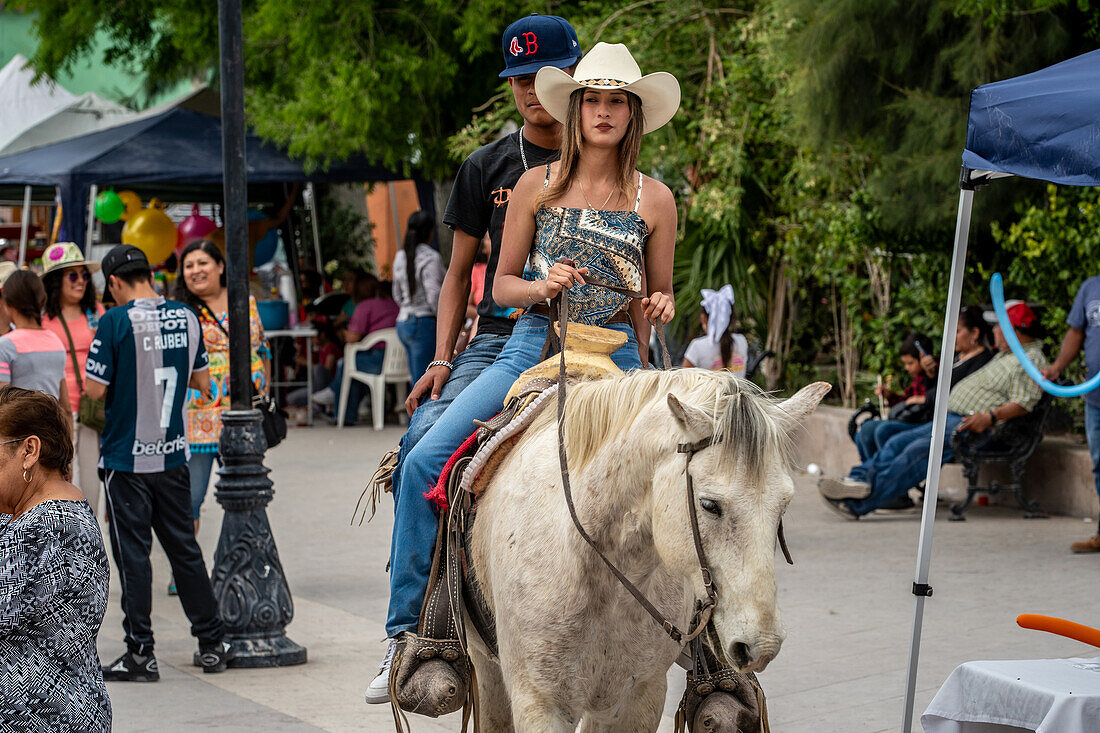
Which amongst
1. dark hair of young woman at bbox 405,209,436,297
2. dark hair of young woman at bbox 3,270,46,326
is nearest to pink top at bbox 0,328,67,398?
dark hair of young woman at bbox 3,270,46,326

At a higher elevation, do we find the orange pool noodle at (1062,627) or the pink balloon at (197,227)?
the pink balloon at (197,227)

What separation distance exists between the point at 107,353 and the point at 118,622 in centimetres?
203

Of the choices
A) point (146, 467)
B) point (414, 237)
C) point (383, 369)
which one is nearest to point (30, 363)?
point (146, 467)

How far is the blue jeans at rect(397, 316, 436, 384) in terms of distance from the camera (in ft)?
52.2

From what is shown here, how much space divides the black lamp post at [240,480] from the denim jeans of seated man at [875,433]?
19.2 feet

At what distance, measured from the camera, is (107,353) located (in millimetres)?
6777

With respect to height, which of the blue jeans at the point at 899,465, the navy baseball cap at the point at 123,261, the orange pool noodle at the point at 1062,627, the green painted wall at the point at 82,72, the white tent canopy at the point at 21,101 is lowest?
the blue jeans at the point at 899,465

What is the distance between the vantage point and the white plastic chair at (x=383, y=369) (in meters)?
17.2

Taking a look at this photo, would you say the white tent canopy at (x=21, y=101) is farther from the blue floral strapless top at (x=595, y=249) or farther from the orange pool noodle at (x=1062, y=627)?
the orange pool noodle at (x=1062, y=627)

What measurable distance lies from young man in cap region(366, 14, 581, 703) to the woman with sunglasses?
4223mm

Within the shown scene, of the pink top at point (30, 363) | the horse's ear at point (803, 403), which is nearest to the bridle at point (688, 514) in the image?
the horse's ear at point (803, 403)

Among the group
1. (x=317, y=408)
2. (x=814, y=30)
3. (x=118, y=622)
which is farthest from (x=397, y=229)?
(x=118, y=622)

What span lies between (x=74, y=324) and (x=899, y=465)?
6449 millimetres

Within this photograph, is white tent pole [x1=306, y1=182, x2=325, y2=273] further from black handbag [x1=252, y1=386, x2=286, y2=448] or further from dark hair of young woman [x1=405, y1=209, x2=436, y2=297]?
black handbag [x1=252, y1=386, x2=286, y2=448]
